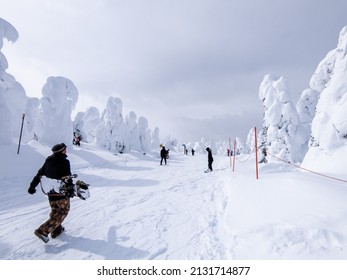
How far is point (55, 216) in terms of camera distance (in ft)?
14.9

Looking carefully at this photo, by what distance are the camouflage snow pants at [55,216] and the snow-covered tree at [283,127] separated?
22339 mm

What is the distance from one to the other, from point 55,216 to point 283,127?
23.7m

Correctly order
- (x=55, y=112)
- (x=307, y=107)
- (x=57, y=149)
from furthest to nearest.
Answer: (x=307, y=107) → (x=55, y=112) → (x=57, y=149)

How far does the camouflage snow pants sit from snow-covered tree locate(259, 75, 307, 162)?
73.3ft

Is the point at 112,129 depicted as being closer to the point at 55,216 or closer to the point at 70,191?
the point at 70,191

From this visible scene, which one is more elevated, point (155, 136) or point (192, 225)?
point (155, 136)

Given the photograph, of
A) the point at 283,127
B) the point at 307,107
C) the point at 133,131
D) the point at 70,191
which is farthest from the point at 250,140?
the point at 70,191

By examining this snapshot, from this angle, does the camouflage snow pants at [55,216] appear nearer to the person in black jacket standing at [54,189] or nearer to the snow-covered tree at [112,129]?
the person in black jacket standing at [54,189]

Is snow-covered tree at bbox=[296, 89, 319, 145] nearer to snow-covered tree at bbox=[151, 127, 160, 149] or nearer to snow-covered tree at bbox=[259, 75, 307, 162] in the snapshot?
snow-covered tree at bbox=[259, 75, 307, 162]

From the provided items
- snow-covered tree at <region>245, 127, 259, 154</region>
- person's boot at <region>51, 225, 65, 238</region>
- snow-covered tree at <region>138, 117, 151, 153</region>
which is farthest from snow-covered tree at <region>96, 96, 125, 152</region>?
snow-covered tree at <region>245, 127, 259, 154</region>

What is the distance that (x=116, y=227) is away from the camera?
17.3 ft

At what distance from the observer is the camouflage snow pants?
4426 mm

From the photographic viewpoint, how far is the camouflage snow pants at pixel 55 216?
14.5ft
